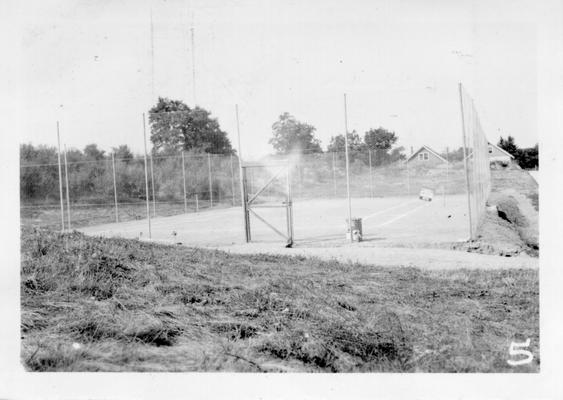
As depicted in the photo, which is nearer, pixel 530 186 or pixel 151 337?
pixel 151 337

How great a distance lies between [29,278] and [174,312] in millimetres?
1485

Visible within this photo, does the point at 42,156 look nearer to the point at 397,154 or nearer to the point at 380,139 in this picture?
Result: the point at 397,154

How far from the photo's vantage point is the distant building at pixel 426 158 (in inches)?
1005

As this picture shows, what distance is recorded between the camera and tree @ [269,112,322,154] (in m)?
23.6

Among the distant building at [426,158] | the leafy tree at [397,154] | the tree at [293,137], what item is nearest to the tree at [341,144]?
the tree at [293,137]

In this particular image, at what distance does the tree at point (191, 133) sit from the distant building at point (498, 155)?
14491mm

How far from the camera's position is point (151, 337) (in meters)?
4.14

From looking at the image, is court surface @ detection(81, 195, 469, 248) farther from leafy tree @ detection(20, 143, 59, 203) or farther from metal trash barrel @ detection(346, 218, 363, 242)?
leafy tree @ detection(20, 143, 59, 203)

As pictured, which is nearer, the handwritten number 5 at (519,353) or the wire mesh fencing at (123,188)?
the handwritten number 5 at (519,353)

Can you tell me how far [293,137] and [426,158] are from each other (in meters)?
6.79

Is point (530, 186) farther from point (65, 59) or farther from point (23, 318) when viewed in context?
point (23, 318)

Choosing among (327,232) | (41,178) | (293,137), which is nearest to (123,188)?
(41,178)

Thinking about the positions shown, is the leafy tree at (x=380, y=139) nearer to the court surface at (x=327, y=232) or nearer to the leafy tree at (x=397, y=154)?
the leafy tree at (x=397, y=154)
